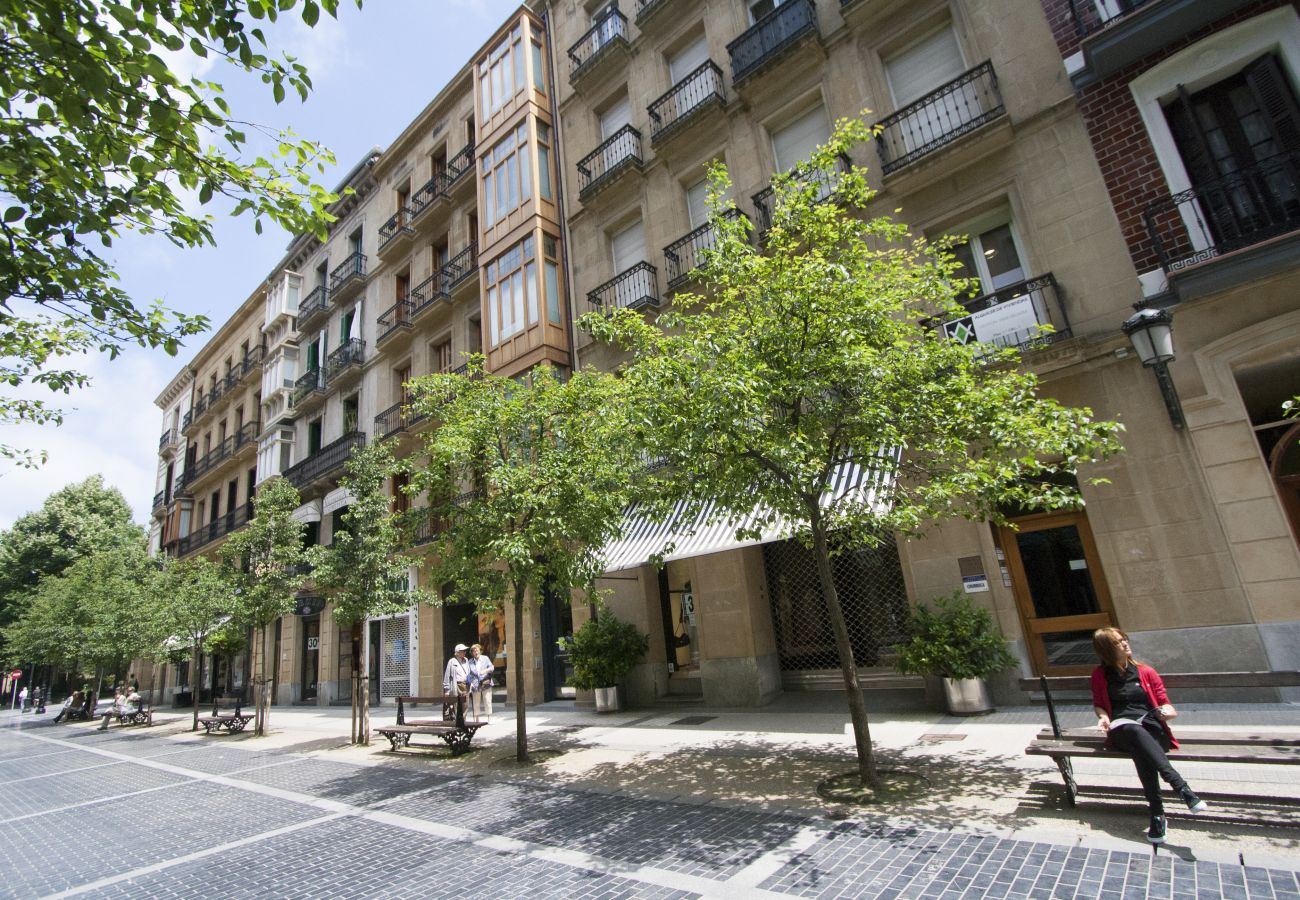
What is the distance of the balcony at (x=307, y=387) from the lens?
26000mm

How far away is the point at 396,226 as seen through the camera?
76.8 feet

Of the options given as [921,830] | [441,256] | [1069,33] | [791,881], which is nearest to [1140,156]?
[1069,33]

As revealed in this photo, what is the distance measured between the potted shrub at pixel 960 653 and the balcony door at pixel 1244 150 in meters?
5.86

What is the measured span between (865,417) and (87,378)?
33.5 ft

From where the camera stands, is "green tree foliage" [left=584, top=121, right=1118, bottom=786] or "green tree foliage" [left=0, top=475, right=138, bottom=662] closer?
"green tree foliage" [left=584, top=121, right=1118, bottom=786]

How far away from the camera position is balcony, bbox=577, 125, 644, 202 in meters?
15.7

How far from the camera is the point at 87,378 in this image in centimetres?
835

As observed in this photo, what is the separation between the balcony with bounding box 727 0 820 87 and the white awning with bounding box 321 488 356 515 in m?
18.8

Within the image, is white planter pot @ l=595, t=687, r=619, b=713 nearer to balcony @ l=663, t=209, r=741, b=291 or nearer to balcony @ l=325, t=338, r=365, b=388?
Result: balcony @ l=663, t=209, r=741, b=291

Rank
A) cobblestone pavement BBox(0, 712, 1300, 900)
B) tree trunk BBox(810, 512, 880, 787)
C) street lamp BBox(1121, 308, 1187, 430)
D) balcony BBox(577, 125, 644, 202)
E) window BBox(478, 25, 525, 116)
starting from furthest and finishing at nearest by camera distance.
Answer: window BBox(478, 25, 525, 116) → balcony BBox(577, 125, 644, 202) → street lamp BBox(1121, 308, 1187, 430) → tree trunk BBox(810, 512, 880, 787) → cobblestone pavement BBox(0, 712, 1300, 900)

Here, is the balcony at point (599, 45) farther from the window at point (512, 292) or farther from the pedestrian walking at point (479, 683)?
the pedestrian walking at point (479, 683)

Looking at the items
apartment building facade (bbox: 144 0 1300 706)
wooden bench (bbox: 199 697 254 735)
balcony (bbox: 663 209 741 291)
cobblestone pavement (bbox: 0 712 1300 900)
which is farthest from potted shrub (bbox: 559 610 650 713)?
wooden bench (bbox: 199 697 254 735)

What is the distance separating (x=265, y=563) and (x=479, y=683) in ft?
23.6

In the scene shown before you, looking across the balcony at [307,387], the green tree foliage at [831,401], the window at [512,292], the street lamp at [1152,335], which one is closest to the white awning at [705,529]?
the green tree foliage at [831,401]
